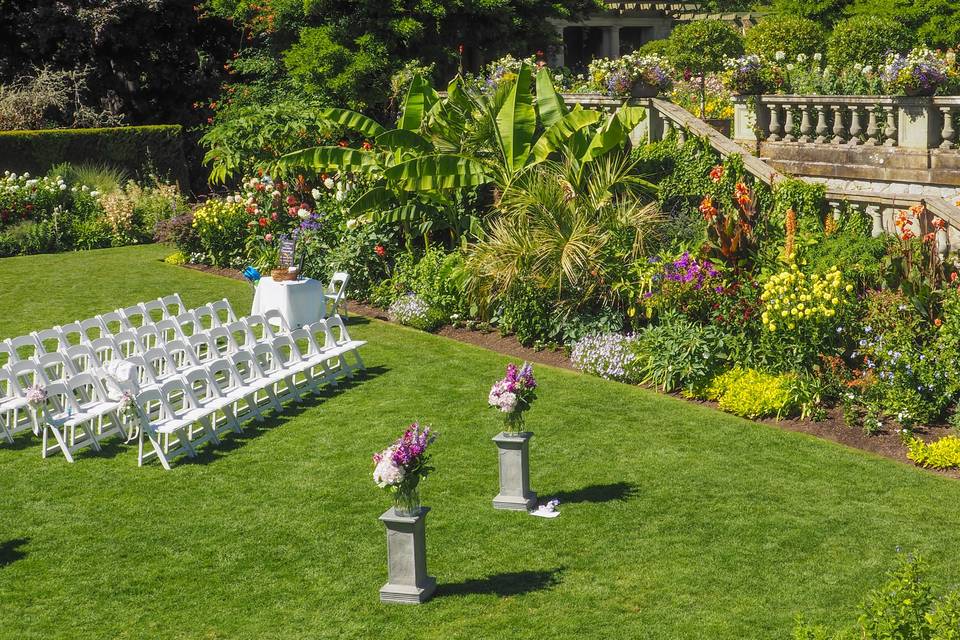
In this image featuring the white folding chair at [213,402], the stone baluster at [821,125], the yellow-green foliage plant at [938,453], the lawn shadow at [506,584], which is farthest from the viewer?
the stone baluster at [821,125]

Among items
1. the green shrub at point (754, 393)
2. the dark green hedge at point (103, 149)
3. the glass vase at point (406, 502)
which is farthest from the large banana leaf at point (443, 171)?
the dark green hedge at point (103, 149)

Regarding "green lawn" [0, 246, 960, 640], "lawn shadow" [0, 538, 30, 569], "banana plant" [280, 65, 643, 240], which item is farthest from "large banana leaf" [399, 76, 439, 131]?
"lawn shadow" [0, 538, 30, 569]

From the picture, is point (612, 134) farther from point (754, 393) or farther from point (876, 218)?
point (754, 393)

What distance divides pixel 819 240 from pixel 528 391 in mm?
5742

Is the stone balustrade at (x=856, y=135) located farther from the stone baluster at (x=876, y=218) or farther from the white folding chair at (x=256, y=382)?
the white folding chair at (x=256, y=382)

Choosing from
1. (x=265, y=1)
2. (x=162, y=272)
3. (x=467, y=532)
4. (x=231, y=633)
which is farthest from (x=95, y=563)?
(x=265, y=1)

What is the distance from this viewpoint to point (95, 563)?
9234mm

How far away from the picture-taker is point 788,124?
1697 centimetres

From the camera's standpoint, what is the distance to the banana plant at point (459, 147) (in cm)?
1683

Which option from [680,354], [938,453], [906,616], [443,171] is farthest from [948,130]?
[906,616]

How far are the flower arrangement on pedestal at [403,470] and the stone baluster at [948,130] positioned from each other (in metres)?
9.32

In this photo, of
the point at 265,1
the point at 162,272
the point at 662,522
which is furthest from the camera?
the point at 265,1

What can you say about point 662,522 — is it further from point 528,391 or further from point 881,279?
point 881,279

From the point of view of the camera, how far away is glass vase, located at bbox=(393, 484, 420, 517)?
27.2 feet
